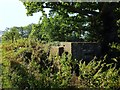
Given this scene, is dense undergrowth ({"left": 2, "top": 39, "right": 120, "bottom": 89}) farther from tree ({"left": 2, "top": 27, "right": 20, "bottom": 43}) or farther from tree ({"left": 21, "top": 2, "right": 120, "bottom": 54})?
tree ({"left": 21, "top": 2, "right": 120, "bottom": 54})

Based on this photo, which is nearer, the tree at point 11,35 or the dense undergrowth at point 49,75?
the dense undergrowth at point 49,75

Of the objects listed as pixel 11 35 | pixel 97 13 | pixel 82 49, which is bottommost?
pixel 82 49

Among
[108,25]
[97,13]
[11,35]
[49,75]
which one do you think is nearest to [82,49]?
[108,25]

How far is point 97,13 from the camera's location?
64.4 ft

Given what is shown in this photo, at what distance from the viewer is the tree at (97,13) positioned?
60.8ft

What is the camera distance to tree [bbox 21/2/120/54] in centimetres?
1853

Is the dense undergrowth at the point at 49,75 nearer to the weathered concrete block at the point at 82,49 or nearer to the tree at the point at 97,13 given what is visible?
Result: the weathered concrete block at the point at 82,49

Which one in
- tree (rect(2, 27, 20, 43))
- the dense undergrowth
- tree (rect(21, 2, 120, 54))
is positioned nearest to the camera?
the dense undergrowth

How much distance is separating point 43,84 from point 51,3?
37.7ft

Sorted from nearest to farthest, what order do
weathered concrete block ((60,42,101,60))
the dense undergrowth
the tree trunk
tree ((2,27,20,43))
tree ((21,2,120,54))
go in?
the dense undergrowth < tree ((2,27,20,43)) < weathered concrete block ((60,42,101,60)) < the tree trunk < tree ((21,2,120,54))

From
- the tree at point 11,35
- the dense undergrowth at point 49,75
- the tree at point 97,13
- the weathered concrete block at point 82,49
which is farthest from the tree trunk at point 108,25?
the dense undergrowth at point 49,75

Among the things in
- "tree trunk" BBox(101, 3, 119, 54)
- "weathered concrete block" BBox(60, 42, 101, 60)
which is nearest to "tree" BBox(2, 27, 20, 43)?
"weathered concrete block" BBox(60, 42, 101, 60)

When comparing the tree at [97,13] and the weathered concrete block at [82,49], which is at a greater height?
the tree at [97,13]

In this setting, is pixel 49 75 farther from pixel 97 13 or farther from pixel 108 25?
pixel 97 13
